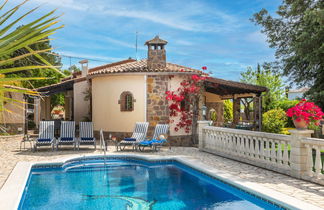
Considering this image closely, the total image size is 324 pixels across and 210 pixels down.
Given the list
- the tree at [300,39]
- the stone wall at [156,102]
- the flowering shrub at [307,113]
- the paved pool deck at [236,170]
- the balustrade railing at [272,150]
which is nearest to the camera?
the paved pool deck at [236,170]

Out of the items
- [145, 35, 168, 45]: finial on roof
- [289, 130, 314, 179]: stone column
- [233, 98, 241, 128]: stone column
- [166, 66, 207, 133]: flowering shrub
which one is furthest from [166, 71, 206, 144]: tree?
[289, 130, 314, 179]: stone column

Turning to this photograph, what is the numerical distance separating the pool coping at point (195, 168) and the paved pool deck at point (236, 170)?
21 cm

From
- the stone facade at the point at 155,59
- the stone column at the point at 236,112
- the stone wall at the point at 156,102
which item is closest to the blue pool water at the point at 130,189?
the stone wall at the point at 156,102

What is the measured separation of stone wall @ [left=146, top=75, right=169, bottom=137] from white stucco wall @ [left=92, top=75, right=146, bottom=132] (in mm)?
314

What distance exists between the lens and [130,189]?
332 inches

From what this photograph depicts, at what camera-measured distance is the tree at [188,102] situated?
1564 cm

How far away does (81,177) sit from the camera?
988 centimetres

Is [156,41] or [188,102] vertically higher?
[156,41]

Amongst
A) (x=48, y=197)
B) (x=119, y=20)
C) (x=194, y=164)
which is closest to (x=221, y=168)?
(x=194, y=164)

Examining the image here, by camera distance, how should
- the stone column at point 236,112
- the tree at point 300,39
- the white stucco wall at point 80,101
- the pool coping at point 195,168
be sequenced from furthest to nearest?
1. the white stucco wall at point 80,101
2. the stone column at point 236,112
3. the tree at point 300,39
4. the pool coping at point 195,168

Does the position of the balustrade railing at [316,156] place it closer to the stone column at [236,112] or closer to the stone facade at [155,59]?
the stone facade at [155,59]

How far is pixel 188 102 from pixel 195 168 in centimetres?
634

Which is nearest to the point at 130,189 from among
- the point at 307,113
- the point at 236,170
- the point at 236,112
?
the point at 236,170

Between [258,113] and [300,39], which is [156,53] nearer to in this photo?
[258,113]
